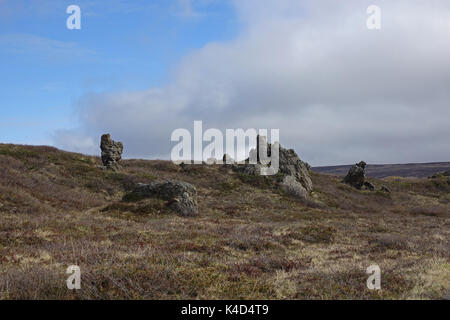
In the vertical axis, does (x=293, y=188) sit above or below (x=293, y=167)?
below

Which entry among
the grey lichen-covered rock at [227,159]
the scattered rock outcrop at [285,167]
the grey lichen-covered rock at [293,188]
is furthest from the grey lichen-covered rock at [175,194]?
the grey lichen-covered rock at [227,159]

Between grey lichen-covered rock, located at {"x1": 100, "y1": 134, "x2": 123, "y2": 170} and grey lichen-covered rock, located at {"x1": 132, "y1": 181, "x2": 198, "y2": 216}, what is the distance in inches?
695

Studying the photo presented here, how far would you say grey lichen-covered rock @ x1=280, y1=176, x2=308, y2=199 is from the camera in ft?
138

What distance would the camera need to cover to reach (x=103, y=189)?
36250 mm

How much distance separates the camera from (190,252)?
13414 mm

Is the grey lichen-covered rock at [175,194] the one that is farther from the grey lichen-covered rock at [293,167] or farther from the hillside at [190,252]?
the grey lichen-covered rock at [293,167]

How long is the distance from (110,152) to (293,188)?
2436cm

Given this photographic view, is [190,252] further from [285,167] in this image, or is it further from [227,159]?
[227,159]

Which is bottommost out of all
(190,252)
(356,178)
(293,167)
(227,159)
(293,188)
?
(190,252)

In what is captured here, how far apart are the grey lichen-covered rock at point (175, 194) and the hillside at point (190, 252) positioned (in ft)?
3.18

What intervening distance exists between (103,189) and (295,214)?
775 inches

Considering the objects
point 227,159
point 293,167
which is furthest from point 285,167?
point 227,159

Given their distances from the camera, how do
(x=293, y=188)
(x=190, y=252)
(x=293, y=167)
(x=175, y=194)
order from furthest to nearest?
(x=293, y=167) → (x=293, y=188) → (x=175, y=194) → (x=190, y=252)

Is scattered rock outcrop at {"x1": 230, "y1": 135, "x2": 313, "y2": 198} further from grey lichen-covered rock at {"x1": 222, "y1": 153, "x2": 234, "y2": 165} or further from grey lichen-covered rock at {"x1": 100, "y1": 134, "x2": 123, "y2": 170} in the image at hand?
grey lichen-covered rock at {"x1": 100, "y1": 134, "x2": 123, "y2": 170}
